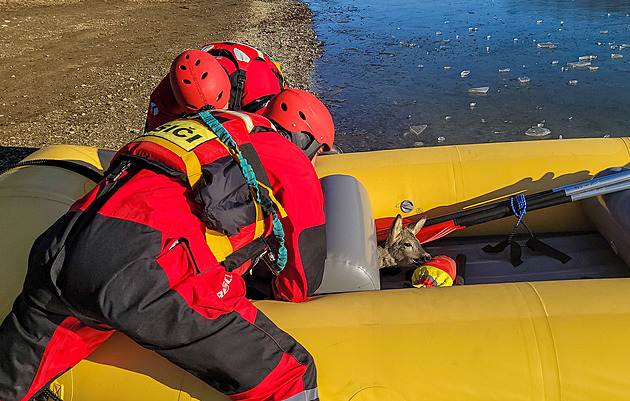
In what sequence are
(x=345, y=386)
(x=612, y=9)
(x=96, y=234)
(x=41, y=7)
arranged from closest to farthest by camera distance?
(x=96, y=234) < (x=345, y=386) < (x=612, y=9) < (x=41, y=7)

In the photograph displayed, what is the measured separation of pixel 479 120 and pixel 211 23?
296 inches

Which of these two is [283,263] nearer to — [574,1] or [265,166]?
[265,166]

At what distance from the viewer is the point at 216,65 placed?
2857 mm

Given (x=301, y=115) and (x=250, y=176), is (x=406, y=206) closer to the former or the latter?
(x=301, y=115)

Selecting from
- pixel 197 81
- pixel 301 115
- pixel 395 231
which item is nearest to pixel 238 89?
pixel 197 81

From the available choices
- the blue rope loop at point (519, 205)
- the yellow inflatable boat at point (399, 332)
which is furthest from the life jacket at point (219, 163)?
the blue rope loop at point (519, 205)

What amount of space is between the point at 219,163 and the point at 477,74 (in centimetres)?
604

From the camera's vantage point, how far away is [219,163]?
1.42 metres

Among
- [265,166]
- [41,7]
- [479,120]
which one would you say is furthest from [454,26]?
[41,7]

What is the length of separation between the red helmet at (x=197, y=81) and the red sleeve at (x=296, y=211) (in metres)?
1.25

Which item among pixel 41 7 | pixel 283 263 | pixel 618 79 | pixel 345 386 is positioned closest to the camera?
pixel 345 386

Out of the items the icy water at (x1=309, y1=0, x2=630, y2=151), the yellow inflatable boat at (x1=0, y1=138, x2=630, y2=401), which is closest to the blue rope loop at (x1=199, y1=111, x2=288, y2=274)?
the yellow inflatable boat at (x1=0, y1=138, x2=630, y2=401)

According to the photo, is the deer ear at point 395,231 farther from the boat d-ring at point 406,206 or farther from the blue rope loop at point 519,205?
the blue rope loop at point 519,205

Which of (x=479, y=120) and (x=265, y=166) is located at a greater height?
(x=265, y=166)
